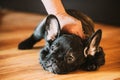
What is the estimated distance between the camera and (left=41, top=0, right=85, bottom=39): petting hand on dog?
161 centimetres

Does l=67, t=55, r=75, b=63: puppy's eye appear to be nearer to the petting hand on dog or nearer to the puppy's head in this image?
the puppy's head

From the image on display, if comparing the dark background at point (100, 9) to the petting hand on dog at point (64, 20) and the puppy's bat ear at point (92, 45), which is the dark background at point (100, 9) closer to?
the petting hand on dog at point (64, 20)

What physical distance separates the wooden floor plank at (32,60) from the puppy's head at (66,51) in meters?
0.05

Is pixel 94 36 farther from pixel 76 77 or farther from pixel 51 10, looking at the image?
pixel 51 10

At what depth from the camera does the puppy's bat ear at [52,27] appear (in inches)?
61.6

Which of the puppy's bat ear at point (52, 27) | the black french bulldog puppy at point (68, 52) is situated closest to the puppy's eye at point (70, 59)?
the black french bulldog puppy at point (68, 52)

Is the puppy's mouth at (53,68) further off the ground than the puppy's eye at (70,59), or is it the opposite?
the puppy's eye at (70,59)

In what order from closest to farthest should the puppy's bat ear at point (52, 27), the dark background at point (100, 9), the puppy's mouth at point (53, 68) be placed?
the puppy's mouth at point (53, 68), the puppy's bat ear at point (52, 27), the dark background at point (100, 9)

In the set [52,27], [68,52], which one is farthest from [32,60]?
[68,52]

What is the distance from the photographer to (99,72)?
5.08 ft

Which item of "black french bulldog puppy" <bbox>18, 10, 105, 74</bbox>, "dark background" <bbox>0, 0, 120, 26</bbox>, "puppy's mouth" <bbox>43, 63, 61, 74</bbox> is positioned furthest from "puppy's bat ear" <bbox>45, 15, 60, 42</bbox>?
"dark background" <bbox>0, 0, 120, 26</bbox>

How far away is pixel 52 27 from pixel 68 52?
0.76ft

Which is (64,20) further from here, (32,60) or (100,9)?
(100,9)

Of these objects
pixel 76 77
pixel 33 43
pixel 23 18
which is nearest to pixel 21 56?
pixel 33 43
